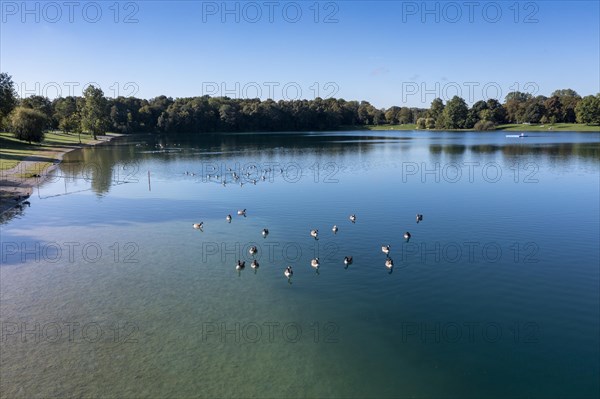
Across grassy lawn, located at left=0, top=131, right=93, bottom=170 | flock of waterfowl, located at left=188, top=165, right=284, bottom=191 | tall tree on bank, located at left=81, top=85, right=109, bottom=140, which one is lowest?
flock of waterfowl, located at left=188, top=165, right=284, bottom=191

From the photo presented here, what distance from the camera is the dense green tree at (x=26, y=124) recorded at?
3265 inches

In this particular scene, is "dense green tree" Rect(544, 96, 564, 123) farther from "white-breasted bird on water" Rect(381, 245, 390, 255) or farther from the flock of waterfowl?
"white-breasted bird on water" Rect(381, 245, 390, 255)

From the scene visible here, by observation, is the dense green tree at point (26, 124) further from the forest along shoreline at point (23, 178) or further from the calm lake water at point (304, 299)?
the calm lake water at point (304, 299)

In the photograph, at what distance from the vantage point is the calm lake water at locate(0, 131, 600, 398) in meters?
13.4

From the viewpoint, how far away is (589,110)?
16112 cm

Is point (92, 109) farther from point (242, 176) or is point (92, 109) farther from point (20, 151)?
point (242, 176)

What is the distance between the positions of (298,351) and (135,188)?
38262mm

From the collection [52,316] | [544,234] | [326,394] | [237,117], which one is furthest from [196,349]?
[237,117]

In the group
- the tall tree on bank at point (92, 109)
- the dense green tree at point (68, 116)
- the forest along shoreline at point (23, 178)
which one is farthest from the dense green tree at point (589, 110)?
the forest along shoreline at point (23, 178)

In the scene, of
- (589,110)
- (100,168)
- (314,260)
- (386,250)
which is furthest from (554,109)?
(314,260)

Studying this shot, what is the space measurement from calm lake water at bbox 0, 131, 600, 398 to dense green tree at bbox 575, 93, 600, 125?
150870mm

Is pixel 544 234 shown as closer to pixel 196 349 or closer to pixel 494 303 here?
pixel 494 303

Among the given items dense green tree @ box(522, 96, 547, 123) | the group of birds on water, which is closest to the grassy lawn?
the group of birds on water

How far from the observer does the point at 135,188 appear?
4806 centimetres
